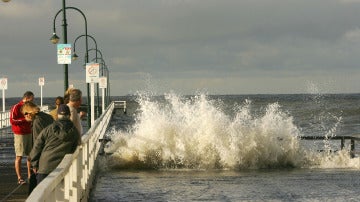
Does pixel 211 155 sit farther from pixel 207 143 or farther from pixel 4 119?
pixel 4 119

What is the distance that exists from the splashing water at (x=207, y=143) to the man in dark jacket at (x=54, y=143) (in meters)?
12.3

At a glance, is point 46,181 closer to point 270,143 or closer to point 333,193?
point 333,193

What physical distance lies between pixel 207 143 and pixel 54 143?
549 inches

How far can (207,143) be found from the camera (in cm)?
2262

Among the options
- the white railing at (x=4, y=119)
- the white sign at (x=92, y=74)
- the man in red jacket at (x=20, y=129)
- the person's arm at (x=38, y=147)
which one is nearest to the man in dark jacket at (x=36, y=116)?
the person's arm at (x=38, y=147)

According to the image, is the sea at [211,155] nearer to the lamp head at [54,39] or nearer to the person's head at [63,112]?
the lamp head at [54,39]

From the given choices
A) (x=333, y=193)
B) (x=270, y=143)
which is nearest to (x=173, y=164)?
(x=270, y=143)

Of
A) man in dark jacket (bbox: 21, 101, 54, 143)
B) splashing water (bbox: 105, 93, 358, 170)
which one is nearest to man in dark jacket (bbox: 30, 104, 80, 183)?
man in dark jacket (bbox: 21, 101, 54, 143)

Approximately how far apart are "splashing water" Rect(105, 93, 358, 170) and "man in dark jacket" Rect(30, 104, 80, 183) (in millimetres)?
12331

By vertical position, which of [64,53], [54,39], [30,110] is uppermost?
[54,39]

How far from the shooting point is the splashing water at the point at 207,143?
21.9 m

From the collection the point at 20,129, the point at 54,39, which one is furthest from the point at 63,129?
the point at 54,39

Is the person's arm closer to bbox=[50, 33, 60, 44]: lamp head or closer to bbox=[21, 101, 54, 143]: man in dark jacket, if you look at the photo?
bbox=[21, 101, 54, 143]: man in dark jacket

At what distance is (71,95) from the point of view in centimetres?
989
